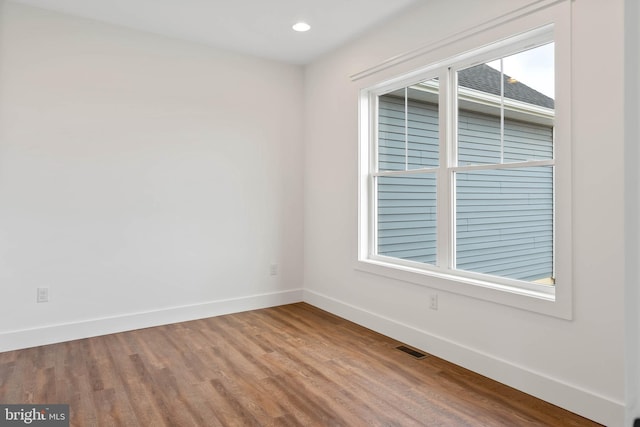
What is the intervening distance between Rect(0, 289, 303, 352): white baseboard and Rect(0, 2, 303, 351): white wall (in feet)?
0.04

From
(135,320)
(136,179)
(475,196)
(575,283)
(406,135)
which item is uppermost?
(406,135)

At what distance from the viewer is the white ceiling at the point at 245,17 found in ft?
10.3

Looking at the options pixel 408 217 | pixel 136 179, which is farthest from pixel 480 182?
pixel 136 179

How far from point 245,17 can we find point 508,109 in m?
2.21

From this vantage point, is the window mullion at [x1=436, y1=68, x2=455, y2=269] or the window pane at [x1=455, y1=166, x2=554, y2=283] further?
the window mullion at [x1=436, y1=68, x2=455, y2=269]

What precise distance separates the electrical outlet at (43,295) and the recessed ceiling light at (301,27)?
3.02 m

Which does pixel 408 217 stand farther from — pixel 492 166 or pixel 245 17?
pixel 245 17

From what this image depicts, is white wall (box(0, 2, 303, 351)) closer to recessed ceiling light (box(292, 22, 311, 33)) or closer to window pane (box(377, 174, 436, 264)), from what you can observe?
recessed ceiling light (box(292, 22, 311, 33))

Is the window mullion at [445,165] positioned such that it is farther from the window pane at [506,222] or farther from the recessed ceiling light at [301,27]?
the recessed ceiling light at [301,27]

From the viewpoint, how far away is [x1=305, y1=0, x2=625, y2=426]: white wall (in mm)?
2057
